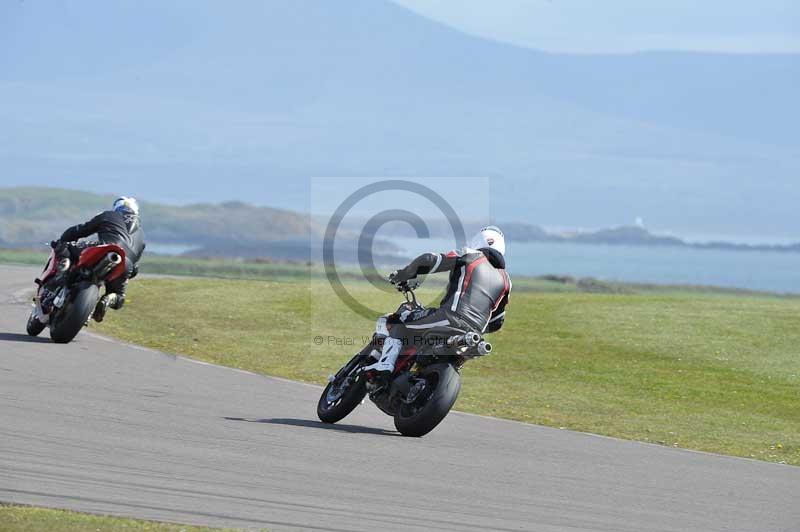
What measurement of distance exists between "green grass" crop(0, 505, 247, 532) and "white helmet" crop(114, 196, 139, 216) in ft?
36.5

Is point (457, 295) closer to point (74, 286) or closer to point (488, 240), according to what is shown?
point (488, 240)

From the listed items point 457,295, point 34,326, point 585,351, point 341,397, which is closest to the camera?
point 457,295

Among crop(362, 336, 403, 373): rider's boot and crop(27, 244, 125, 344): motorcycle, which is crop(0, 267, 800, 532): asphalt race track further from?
crop(27, 244, 125, 344): motorcycle

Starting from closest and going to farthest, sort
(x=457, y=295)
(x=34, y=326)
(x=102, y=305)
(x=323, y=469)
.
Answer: (x=323, y=469), (x=457, y=295), (x=102, y=305), (x=34, y=326)

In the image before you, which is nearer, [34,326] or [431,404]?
[431,404]

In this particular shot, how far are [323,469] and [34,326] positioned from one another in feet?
31.2

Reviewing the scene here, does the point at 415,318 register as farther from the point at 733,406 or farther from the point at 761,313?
the point at 761,313

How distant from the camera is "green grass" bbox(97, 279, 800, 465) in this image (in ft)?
59.1

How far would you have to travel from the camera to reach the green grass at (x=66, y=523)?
9172mm

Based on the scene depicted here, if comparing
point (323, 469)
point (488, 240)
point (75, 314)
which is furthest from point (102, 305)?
point (323, 469)

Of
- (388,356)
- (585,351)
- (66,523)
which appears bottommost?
(585,351)

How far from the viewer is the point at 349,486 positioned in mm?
11273

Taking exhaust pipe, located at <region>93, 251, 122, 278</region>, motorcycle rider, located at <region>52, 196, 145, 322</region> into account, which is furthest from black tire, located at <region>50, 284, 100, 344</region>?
motorcycle rider, located at <region>52, 196, 145, 322</region>

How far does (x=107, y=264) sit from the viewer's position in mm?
19750
